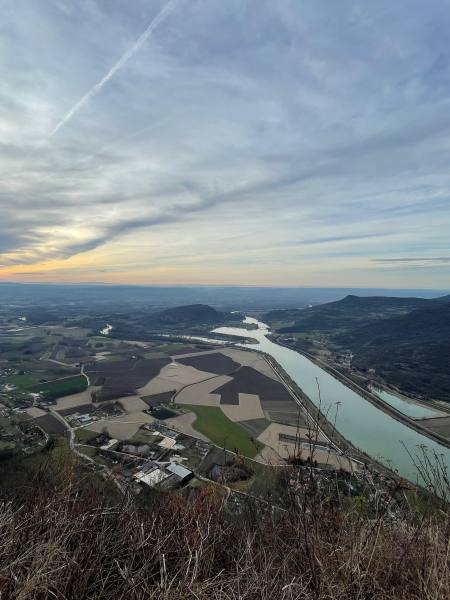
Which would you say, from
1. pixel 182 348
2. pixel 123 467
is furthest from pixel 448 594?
pixel 182 348

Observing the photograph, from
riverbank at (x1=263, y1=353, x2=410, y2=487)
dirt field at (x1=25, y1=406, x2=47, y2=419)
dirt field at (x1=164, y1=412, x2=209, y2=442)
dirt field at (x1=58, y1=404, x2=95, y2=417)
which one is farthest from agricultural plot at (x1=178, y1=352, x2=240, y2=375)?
dirt field at (x1=25, y1=406, x2=47, y2=419)

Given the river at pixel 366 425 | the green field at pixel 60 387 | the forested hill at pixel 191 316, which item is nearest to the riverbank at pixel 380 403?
the river at pixel 366 425

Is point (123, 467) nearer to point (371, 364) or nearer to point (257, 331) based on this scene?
point (371, 364)

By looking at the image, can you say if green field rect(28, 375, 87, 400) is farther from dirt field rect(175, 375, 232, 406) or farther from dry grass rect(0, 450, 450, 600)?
dry grass rect(0, 450, 450, 600)

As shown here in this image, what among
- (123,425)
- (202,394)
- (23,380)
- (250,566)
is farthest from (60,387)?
(250,566)

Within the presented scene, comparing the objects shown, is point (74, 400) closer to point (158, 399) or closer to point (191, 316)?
point (158, 399)
